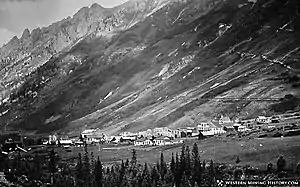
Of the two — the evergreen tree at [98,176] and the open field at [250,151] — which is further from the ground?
the open field at [250,151]

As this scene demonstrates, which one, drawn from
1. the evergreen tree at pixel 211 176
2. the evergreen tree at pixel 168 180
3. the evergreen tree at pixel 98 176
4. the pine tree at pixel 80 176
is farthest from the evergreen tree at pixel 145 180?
the pine tree at pixel 80 176

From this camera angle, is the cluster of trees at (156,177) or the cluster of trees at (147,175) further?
the cluster of trees at (147,175)

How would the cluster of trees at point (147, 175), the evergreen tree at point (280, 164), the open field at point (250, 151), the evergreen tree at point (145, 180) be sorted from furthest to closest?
the open field at point (250, 151), the evergreen tree at point (145, 180), the cluster of trees at point (147, 175), the evergreen tree at point (280, 164)

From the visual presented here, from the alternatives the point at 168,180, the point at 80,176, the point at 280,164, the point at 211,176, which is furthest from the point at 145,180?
the point at 280,164

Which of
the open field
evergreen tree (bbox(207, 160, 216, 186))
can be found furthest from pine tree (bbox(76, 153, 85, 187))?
evergreen tree (bbox(207, 160, 216, 186))

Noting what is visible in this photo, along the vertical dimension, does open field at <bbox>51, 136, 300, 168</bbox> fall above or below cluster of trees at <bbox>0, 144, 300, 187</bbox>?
above

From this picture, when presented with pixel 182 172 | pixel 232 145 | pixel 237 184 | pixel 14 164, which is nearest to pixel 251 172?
pixel 237 184

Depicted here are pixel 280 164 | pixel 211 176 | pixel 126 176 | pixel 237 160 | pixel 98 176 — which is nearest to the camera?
pixel 211 176

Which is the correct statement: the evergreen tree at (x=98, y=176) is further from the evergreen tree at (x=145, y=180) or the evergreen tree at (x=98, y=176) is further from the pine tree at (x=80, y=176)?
the evergreen tree at (x=145, y=180)

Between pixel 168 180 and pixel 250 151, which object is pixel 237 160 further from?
pixel 168 180

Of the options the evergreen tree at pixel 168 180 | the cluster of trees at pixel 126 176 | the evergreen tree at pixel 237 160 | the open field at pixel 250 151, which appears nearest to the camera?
the evergreen tree at pixel 168 180

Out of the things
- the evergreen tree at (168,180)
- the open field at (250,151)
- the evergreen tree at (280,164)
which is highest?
the open field at (250,151)

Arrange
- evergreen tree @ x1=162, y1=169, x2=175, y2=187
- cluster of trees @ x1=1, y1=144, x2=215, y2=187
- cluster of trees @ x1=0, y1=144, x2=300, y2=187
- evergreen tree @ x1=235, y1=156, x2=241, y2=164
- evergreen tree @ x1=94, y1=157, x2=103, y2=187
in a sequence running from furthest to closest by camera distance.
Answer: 1. evergreen tree @ x1=235, y1=156, x2=241, y2=164
2. evergreen tree @ x1=94, y1=157, x2=103, y2=187
3. cluster of trees @ x1=1, y1=144, x2=215, y2=187
4. cluster of trees @ x1=0, y1=144, x2=300, y2=187
5. evergreen tree @ x1=162, y1=169, x2=175, y2=187

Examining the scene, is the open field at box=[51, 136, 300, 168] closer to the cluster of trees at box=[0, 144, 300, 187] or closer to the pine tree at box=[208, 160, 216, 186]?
the cluster of trees at box=[0, 144, 300, 187]
